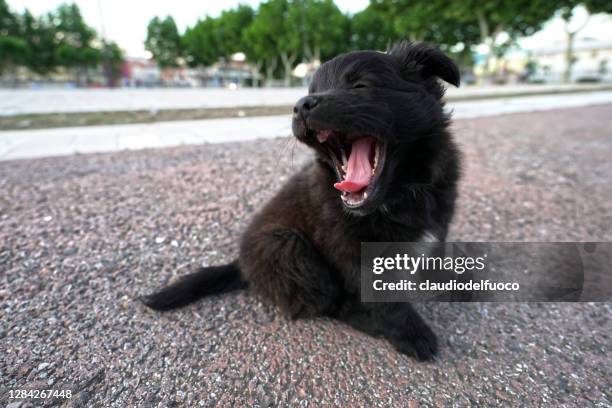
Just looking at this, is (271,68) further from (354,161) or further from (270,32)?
(354,161)

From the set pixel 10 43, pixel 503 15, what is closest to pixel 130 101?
pixel 503 15

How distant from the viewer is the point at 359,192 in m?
1.65

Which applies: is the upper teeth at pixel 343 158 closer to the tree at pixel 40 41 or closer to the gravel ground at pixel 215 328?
the gravel ground at pixel 215 328

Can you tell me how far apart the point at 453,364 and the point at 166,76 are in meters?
79.0

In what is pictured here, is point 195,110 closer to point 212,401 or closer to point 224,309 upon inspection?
point 224,309

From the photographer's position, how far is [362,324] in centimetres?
196

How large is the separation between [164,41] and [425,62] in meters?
64.7

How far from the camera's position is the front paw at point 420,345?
178 centimetres

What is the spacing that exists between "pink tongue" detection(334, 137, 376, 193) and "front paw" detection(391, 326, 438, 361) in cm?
86

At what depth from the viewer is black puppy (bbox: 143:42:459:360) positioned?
159 cm

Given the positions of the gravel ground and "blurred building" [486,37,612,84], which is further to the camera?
"blurred building" [486,37,612,84]

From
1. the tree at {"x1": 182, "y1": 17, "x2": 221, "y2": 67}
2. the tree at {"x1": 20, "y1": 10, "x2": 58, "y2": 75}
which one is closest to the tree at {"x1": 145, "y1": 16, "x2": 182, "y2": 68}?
the tree at {"x1": 182, "y1": 17, "x2": 221, "y2": 67}

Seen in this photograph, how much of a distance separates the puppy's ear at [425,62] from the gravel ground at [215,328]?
4.58 feet

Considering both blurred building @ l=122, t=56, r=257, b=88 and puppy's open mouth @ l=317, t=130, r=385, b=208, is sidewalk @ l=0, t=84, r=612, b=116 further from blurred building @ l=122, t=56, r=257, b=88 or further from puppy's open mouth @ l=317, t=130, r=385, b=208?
blurred building @ l=122, t=56, r=257, b=88
